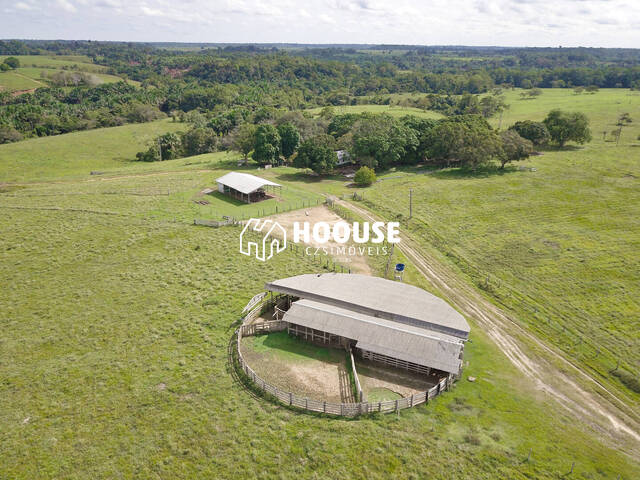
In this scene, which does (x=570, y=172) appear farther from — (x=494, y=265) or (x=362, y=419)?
(x=362, y=419)

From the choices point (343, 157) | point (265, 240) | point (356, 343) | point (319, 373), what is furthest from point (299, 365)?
point (343, 157)

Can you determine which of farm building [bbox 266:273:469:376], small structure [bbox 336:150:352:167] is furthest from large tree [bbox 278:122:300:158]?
farm building [bbox 266:273:469:376]

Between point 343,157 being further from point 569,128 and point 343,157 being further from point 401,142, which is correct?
point 569,128

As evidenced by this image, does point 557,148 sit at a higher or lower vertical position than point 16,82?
lower

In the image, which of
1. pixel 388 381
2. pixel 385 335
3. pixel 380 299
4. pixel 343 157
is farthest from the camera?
pixel 343 157

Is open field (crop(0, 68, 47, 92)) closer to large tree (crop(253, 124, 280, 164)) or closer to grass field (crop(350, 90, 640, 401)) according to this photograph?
large tree (crop(253, 124, 280, 164))

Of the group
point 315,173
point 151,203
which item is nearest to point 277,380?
point 151,203
